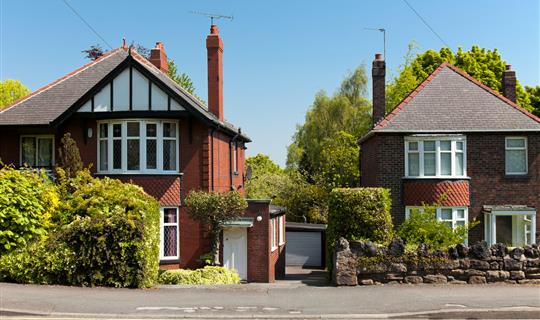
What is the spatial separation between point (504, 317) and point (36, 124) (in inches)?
730

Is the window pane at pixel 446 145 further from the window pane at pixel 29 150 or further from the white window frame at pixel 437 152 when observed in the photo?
the window pane at pixel 29 150

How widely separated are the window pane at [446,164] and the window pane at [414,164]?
38.5 inches

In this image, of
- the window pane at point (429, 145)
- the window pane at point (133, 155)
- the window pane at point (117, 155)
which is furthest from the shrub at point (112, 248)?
the window pane at point (429, 145)

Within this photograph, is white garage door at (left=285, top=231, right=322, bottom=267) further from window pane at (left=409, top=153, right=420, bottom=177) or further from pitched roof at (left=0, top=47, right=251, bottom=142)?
window pane at (left=409, top=153, right=420, bottom=177)

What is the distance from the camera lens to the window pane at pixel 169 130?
22.7m

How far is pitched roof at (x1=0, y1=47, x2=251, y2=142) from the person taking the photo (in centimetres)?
2388

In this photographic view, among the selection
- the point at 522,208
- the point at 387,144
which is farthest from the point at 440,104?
the point at 522,208

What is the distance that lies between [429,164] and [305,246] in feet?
40.8

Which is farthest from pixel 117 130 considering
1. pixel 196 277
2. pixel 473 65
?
pixel 473 65

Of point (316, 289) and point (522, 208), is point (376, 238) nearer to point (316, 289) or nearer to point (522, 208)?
point (316, 289)

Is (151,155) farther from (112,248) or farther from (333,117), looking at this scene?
(333,117)

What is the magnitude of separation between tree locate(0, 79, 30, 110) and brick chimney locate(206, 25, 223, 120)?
48420 millimetres

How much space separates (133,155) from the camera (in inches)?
880

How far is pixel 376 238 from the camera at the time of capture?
18.1 m
